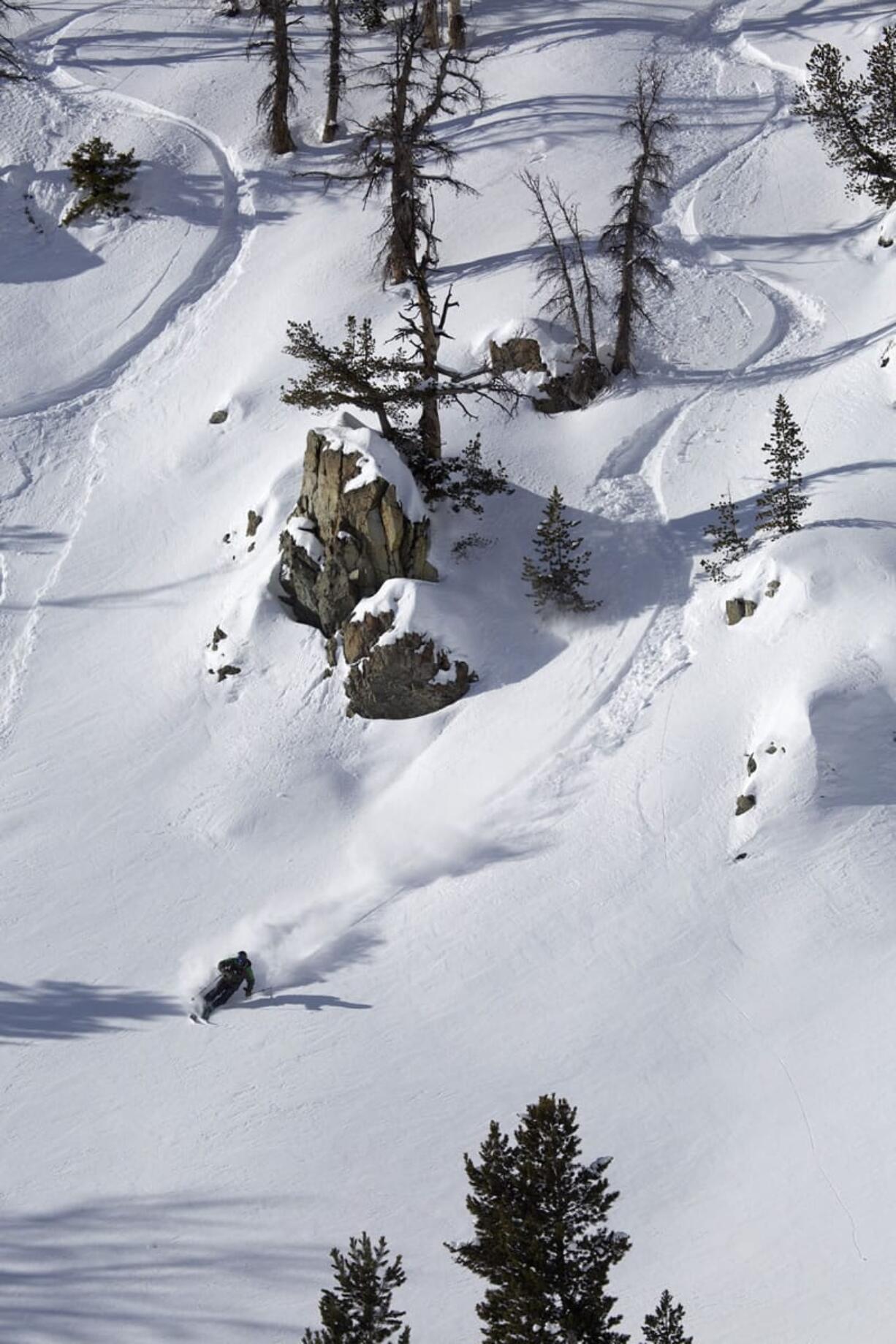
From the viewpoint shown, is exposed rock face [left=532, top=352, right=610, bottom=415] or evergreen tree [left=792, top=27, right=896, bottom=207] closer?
evergreen tree [left=792, top=27, right=896, bottom=207]

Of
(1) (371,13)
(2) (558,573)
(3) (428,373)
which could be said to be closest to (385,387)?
(3) (428,373)

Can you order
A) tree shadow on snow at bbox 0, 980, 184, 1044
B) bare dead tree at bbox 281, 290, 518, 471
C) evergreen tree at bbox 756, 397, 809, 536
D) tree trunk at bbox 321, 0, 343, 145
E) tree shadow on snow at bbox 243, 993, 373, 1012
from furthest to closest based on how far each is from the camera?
tree trunk at bbox 321, 0, 343, 145 → bare dead tree at bbox 281, 290, 518, 471 → evergreen tree at bbox 756, 397, 809, 536 → tree shadow on snow at bbox 0, 980, 184, 1044 → tree shadow on snow at bbox 243, 993, 373, 1012

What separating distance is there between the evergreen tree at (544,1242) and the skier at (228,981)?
783 centimetres

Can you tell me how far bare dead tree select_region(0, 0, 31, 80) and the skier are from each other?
2900 centimetres

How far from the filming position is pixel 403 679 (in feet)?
70.2

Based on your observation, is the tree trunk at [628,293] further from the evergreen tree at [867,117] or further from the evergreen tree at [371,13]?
the evergreen tree at [371,13]

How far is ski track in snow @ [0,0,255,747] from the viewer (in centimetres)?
2541

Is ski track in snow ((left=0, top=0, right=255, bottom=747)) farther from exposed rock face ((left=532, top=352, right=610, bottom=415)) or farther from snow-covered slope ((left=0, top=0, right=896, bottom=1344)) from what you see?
exposed rock face ((left=532, top=352, right=610, bottom=415))

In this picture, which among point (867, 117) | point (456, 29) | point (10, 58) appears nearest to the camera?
point (867, 117)

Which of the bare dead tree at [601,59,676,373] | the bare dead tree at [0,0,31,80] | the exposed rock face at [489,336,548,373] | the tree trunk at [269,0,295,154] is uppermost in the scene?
the bare dead tree at [0,0,31,80]

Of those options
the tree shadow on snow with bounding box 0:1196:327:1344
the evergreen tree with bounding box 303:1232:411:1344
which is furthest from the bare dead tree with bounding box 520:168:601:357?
the evergreen tree with bounding box 303:1232:411:1344

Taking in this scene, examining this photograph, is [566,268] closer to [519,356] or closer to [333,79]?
[519,356]

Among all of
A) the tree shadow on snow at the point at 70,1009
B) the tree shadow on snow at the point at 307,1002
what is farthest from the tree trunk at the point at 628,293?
the tree shadow on snow at the point at 70,1009

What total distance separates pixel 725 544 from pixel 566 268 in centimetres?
868
